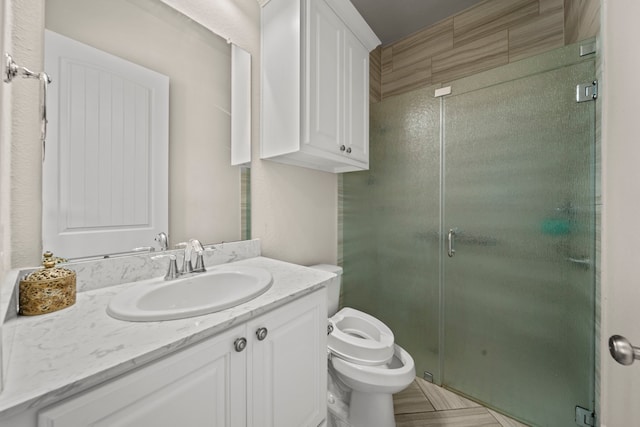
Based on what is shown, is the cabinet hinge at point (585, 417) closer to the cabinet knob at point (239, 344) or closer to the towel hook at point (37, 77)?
the cabinet knob at point (239, 344)

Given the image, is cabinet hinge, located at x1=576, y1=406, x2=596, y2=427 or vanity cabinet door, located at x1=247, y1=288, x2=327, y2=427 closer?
vanity cabinet door, located at x1=247, y1=288, x2=327, y2=427

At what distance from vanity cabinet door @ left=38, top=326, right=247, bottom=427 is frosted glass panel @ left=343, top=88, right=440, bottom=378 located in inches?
55.9

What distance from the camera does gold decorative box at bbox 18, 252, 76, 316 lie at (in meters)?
0.61

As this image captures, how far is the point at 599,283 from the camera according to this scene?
1.14 m

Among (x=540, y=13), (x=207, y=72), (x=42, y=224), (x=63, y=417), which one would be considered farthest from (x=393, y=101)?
(x=63, y=417)

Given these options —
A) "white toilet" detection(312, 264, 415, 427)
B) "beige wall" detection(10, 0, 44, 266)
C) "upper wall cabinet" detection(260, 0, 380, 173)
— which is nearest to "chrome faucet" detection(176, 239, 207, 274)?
"beige wall" detection(10, 0, 44, 266)

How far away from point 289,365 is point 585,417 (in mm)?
1538

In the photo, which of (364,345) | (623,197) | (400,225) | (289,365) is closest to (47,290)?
(289,365)

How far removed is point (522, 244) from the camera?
4.53 ft

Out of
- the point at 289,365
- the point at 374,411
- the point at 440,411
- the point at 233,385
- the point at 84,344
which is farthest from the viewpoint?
the point at 440,411

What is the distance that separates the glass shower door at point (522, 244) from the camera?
1227 mm

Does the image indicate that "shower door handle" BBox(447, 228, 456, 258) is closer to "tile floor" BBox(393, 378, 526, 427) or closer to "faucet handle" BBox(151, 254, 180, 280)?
"tile floor" BBox(393, 378, 526, 427)

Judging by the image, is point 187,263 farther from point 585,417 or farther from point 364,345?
point 585,417

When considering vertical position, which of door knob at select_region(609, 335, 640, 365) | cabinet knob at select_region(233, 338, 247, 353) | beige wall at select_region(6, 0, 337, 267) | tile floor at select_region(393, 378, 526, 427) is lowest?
tile floor at select_region(393, 378, 526, 427)
